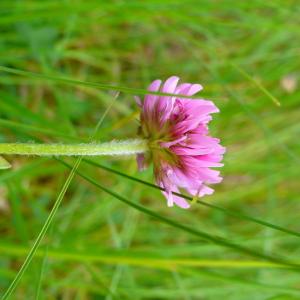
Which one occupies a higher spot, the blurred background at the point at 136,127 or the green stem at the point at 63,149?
the blurred background at the point at 136,127

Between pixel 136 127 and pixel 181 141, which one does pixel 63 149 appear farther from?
pixel 136 127

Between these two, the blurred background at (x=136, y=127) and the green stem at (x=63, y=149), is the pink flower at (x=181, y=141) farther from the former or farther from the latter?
the blurred background at (x=136, y=127)

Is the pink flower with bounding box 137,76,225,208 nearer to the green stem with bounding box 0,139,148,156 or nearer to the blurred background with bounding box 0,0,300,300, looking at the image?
the green stem with bounding box 0,139,148,156

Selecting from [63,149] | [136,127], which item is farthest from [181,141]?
[136,127]

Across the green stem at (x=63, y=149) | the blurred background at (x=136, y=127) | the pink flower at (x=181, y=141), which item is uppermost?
the blurred background at (x=136, y=127)

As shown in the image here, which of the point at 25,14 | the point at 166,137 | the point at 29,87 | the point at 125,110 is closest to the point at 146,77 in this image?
the point at 125,110

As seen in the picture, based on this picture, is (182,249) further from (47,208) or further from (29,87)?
(29,87)

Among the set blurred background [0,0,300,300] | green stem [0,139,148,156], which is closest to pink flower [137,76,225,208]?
green stem [0,139,148,156]

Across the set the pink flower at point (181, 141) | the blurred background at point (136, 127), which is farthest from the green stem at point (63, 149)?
the blurred background at point (136, 127)
